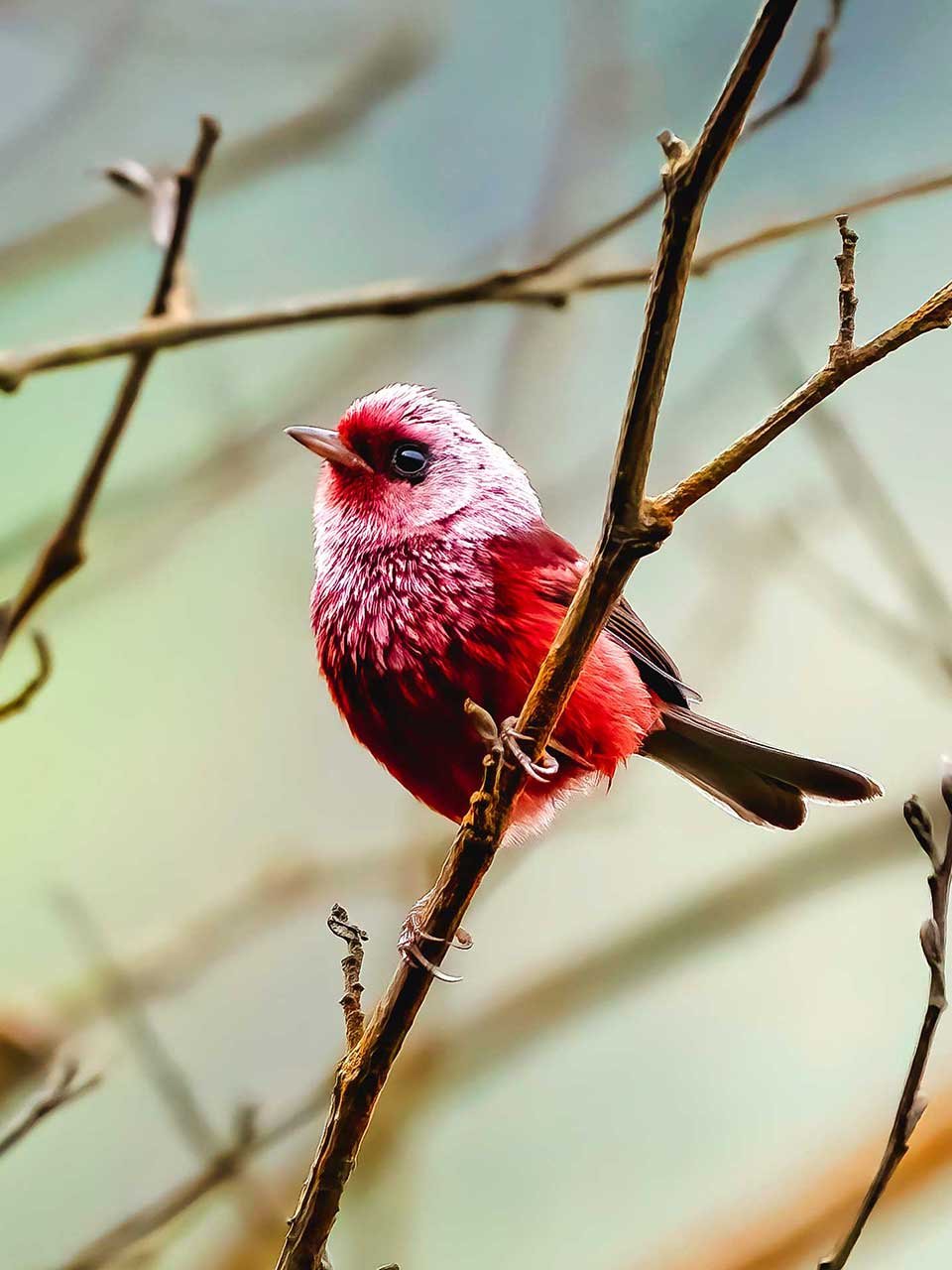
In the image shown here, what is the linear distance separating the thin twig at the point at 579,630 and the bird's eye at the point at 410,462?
1.68 feet

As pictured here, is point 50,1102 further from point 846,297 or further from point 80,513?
point 846,297

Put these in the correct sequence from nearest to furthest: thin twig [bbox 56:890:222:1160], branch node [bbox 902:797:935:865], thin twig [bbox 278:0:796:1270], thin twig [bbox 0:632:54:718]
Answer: thin twig [bbox 278:0:796:1270]
branch node [bbox 902:797:935:865]
thin twig [bbox 0:632:54:718]
thin twig [bbox 56:890:222:1160]

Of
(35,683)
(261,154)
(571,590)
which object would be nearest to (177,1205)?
(35,683)

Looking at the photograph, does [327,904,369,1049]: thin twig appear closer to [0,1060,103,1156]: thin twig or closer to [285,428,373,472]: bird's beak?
[0,1060,103,1156]: thin twig

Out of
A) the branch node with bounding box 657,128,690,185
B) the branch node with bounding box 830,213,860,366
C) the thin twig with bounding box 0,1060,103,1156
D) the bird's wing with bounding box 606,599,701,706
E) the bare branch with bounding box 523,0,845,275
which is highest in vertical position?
the bare branch with bounding box 523,0,845,275

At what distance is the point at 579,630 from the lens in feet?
3.50

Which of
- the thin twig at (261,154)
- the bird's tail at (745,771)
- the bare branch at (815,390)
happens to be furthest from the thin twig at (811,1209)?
the thin twig at (261,154)

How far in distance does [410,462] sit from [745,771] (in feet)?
2.02

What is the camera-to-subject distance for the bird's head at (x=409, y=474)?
4.98 ft

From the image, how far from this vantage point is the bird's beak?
4.88 ft

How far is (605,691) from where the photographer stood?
1.53 metres

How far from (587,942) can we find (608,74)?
1637 millimetres

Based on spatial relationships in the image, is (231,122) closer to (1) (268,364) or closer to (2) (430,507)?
(1) (268,364)

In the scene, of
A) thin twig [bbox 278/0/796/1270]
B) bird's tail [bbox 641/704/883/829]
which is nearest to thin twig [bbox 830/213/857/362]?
thin twig [bbox 278/0/796/1270]
